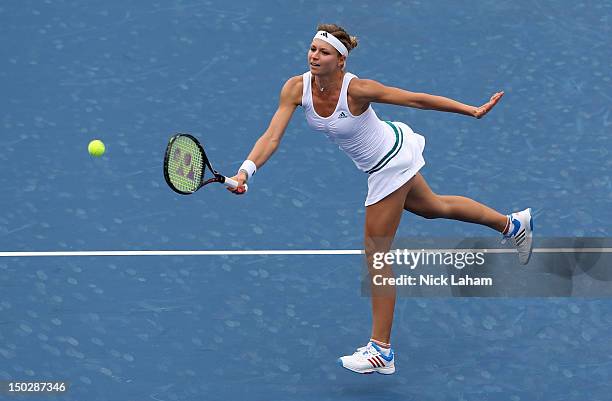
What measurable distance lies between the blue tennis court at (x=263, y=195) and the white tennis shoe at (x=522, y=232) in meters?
0.43

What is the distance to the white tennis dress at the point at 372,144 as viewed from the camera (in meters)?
7.66

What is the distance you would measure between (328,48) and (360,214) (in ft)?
7.75

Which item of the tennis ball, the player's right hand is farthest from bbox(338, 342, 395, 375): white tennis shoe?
the tennis ball

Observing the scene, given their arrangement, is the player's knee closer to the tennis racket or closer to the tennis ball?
A: the tennis racket

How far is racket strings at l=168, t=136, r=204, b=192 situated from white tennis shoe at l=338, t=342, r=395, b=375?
59.8 inches

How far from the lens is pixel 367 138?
7738 millimetres

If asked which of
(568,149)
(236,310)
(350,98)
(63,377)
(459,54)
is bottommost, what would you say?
(63,377)

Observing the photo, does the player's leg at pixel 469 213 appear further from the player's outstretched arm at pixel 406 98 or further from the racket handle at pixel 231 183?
the racket handle at pixel 231 183

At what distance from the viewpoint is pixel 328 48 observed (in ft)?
24.8

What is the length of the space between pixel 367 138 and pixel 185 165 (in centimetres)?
120

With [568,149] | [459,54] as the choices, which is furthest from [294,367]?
[459,54]

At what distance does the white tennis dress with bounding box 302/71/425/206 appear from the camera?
7.66 metres

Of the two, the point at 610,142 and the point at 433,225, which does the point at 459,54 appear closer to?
the point at 610,142

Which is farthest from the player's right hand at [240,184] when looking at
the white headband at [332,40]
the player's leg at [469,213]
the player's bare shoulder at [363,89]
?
the player's leg at [469,213]
